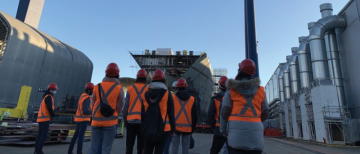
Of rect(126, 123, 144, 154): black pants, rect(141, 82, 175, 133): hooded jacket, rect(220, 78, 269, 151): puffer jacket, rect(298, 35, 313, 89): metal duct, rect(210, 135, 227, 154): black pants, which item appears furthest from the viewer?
rect(298, 35, 313, 89): metal duct

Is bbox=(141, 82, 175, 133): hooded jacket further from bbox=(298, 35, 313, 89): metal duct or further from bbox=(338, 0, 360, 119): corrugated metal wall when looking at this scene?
bbox=(298, 35, 313, 89): metal duct

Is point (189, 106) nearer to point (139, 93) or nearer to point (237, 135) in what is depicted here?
point (139, 93)

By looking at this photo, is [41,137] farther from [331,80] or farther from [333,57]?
[333,57]

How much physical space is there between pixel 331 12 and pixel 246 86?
20251 millimetres

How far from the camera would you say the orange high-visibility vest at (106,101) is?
3131mm

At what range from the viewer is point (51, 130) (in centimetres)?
729

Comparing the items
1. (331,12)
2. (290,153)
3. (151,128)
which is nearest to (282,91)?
(331,12)

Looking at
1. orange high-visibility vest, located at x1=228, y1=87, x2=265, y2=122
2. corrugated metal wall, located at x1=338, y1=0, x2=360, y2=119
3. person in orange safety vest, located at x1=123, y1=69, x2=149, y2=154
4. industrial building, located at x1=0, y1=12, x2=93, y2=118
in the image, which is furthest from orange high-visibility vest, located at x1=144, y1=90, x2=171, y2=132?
industrial building, located at x1=0, y1=12, x2=93, y2=118

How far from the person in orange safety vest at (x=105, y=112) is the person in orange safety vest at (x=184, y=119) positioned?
1179 mm

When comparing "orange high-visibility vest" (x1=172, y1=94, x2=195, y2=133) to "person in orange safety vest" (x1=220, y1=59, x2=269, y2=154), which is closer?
"person in orange safety vest" (x1=220, y1=59, x2=269, y2=154)

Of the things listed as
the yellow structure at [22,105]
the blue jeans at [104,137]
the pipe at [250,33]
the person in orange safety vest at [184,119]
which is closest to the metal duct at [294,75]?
the pipe at [250,33]

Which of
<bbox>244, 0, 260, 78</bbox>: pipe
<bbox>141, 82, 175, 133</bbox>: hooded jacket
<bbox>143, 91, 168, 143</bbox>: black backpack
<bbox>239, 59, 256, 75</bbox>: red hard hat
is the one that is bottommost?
<bbox>143, 91, 168, 143</bbox>: black backpack

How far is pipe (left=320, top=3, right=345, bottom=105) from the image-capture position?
1553cm

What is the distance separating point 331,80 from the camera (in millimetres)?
14609
